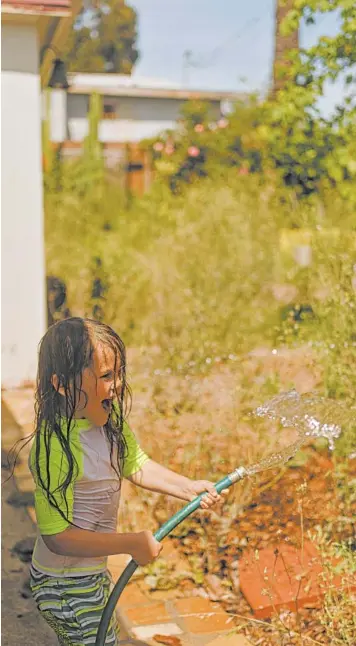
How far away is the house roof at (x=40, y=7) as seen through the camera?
6660mm

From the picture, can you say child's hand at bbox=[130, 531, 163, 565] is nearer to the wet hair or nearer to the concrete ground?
the wet hair

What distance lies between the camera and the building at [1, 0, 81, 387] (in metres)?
6.98

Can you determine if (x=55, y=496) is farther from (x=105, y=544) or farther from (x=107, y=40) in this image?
(x=107, y=40)

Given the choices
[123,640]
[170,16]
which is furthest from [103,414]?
[170,16]

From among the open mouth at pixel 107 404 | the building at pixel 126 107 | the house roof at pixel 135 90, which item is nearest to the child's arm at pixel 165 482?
the open mouth at pixel 107 404

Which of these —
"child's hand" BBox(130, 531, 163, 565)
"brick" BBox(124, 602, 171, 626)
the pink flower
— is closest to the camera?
"child's hand" BBox(130, 531, 163, 565)

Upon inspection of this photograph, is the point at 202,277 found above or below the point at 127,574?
below

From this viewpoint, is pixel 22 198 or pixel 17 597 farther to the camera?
pixel 22 198

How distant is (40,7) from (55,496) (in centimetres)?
519

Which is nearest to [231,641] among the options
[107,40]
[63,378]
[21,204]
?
[63,378]

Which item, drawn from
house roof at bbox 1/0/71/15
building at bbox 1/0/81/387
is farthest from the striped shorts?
house roof at bbox 1/0/71/15

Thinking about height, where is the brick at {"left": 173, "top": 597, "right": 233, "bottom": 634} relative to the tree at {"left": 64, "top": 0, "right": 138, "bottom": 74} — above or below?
below

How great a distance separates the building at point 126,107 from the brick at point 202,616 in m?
25.1

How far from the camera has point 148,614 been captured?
346cm
